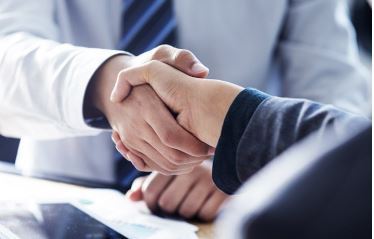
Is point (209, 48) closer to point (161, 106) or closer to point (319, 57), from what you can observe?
point (319, 57)

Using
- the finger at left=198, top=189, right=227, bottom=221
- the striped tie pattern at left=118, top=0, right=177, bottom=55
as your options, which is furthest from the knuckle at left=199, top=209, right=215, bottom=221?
the striped tie pattern at left=118, top=0, right=177, bottom=55

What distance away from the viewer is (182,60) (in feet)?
1.69

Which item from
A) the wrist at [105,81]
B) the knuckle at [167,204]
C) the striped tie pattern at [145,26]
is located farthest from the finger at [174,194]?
the striped tie pattern at [145,26]

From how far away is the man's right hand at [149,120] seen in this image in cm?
50

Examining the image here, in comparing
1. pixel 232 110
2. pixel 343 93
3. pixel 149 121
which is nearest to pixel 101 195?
pixel 149 121

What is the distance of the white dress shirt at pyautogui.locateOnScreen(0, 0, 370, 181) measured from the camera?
64cm

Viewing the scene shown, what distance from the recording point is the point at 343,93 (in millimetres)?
750

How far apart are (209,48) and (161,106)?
278mm

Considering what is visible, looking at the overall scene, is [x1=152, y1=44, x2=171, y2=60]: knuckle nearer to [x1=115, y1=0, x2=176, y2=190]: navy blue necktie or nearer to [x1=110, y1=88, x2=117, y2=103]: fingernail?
[x1=110, y1=88, x2=117, y2=103]: fingernail

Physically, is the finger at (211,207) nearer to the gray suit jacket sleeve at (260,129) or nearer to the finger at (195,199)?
the finger at (195,199)

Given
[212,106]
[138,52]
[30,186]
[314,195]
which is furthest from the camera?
[138,52]

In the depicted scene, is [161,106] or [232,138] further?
[161,106]

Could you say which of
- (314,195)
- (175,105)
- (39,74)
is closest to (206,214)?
(175,105)

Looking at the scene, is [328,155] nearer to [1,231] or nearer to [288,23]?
[1,231]
